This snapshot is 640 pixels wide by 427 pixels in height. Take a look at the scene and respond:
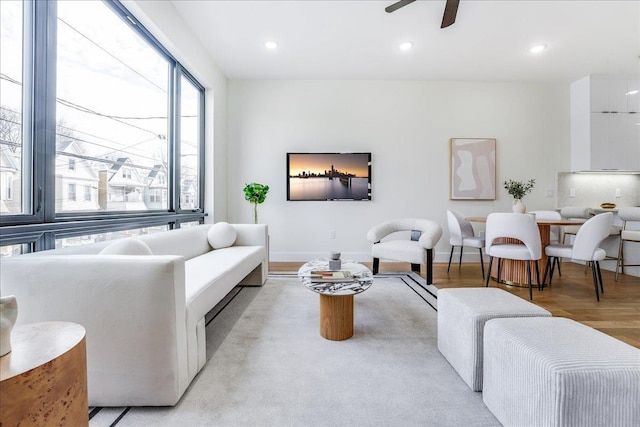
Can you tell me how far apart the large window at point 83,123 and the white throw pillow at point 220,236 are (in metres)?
0.48

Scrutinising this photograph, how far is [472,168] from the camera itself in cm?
441

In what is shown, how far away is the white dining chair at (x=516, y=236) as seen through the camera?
2.69 m

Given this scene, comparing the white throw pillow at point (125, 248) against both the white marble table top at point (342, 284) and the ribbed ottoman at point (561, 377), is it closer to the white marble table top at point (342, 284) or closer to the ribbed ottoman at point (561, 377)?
the white marble table top at point (342, 284)

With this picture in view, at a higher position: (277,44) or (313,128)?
(277,44)

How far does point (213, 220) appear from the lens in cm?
396

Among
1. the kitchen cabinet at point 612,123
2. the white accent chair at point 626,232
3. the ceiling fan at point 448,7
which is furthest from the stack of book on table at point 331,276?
the kitchen cabinet at point 612,123

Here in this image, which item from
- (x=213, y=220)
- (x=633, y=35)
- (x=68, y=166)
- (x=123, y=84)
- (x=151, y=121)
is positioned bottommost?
(x=213, y=220)

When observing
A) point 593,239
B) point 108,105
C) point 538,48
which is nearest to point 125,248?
Answer: point 108,105

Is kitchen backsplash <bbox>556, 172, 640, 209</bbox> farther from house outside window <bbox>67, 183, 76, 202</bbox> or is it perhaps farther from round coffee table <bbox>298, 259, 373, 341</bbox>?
house outside window <bbox>67, 183, 76, 202</bbox>

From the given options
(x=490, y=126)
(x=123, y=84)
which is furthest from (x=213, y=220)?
(x=490, y=126)

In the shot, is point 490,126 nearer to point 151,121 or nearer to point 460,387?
point 460,387

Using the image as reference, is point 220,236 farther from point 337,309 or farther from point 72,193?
point 337,309

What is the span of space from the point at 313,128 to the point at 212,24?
1.88 meters

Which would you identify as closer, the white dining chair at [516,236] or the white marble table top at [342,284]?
the white marble table top at [342,284]
